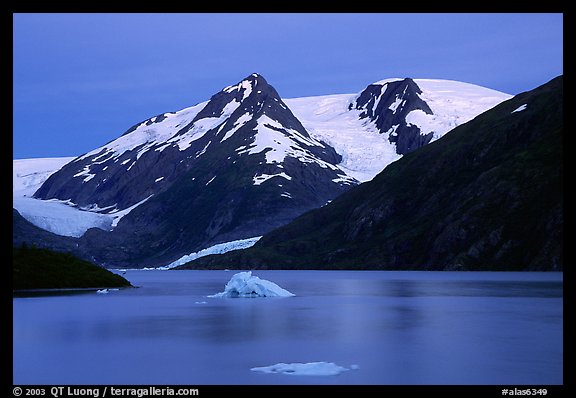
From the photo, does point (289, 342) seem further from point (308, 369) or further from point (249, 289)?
point (249, 289)

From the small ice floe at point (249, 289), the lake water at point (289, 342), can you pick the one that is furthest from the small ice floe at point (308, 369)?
the small ice floe at point (249, 289)

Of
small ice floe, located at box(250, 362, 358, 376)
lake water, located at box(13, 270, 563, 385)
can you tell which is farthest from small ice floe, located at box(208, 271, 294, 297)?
small ice floe, located at box(250, 362, 358, 376)

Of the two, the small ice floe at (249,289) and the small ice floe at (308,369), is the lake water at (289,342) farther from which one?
the small ice floe at (249,289)

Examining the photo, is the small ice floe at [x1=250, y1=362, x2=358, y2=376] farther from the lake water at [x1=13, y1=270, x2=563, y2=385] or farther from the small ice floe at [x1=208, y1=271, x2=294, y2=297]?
the small ice floe at [x1=208, y1=271, x2=294, y2=297]

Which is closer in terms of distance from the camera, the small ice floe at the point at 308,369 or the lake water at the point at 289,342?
the small ice floe at the point at 308,369
